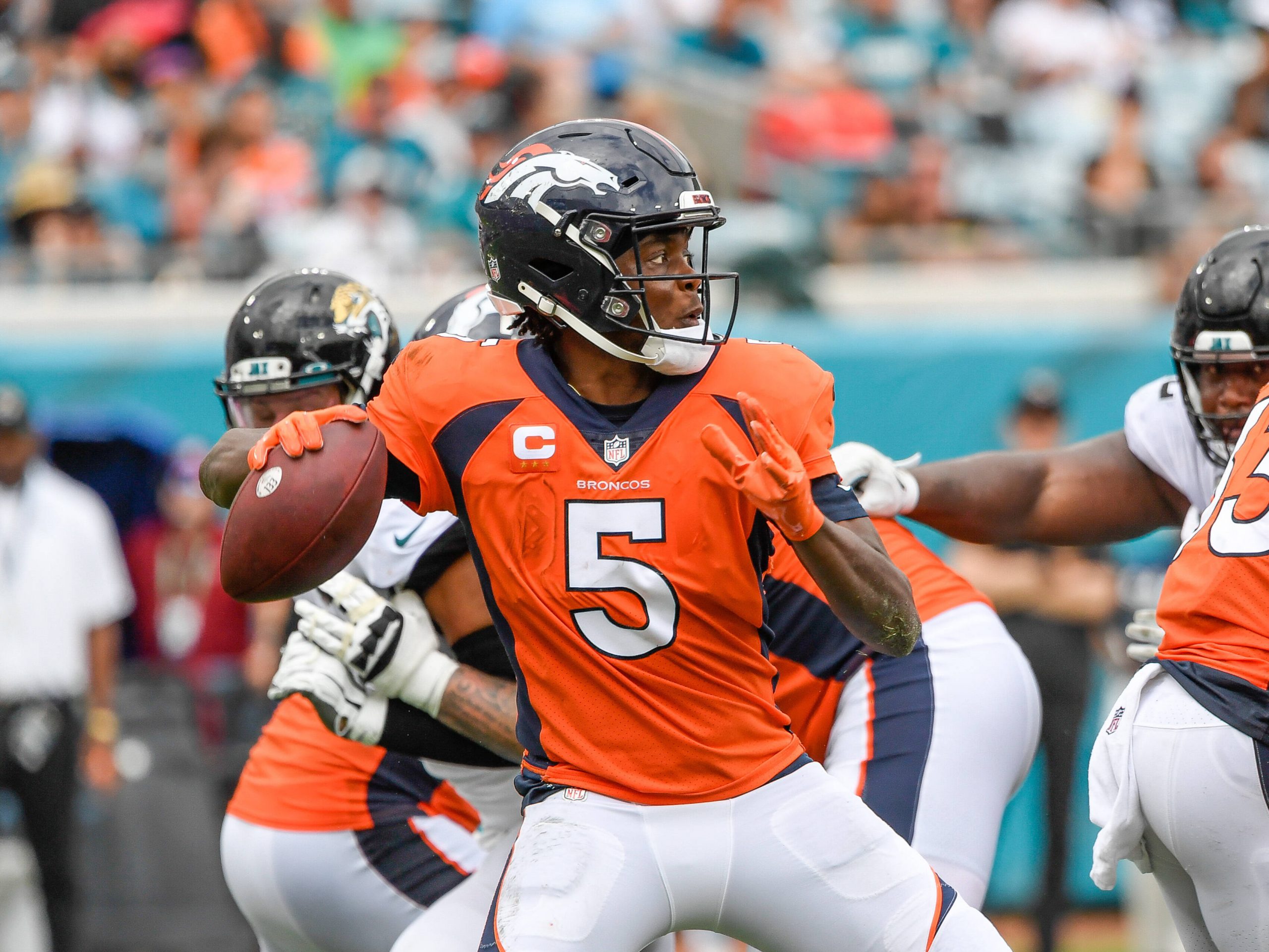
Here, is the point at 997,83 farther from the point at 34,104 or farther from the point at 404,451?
the point at 404,451

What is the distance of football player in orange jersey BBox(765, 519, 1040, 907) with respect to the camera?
12.0 ft

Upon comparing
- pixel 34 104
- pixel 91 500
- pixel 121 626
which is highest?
pixel 34 104

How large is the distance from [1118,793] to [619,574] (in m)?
1.17

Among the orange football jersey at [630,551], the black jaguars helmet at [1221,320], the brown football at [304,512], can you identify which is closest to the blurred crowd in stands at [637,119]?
the black jaguars helmet at [1221,320]

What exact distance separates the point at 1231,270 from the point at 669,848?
191cm

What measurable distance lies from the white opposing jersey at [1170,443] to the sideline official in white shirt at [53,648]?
4699 millimetres

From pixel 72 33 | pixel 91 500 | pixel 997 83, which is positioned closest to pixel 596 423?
pixel 91 500

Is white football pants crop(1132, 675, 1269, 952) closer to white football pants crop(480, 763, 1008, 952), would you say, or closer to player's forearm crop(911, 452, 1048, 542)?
white football pants crop(480, 763, 1008, 952)

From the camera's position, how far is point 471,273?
854cm

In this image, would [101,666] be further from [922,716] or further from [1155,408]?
[1155,408]

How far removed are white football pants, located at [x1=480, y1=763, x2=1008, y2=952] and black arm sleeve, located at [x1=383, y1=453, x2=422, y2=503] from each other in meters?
0.61

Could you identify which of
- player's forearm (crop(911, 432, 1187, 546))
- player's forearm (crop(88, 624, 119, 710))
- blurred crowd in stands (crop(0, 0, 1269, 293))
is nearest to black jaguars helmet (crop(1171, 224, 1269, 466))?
player's forearm (crop(911, 432, 1187, 546))

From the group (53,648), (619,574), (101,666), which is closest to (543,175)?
(619,574)

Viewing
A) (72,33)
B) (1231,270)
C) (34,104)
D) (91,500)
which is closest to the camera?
(1231,270)
